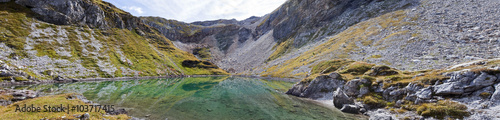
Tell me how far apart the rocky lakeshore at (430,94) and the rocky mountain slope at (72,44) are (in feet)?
326

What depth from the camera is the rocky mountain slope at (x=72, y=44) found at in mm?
71500

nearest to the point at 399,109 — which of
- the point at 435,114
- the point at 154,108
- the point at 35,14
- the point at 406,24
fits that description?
the point at 435,114

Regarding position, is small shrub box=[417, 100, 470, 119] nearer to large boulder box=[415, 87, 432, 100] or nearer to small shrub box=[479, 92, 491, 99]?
large boulder box=[415, 87, 432, 100]

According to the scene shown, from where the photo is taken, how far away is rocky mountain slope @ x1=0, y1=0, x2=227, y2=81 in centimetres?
7150

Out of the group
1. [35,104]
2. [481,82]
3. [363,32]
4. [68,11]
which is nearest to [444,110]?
[481,82]

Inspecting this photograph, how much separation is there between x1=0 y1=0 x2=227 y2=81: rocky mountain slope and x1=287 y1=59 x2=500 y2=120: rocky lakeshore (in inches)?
3912

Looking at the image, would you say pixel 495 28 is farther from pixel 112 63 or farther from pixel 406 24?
pixel 112 63

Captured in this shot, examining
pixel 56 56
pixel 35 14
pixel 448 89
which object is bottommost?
pixel 448 89

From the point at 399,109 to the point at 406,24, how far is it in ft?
288

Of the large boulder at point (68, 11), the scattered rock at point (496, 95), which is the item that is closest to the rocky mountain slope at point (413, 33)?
the scattered rock at point (496, 95)

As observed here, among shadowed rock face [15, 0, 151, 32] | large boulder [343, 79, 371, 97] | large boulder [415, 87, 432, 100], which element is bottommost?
large boulder [343, 79, 371, 97]

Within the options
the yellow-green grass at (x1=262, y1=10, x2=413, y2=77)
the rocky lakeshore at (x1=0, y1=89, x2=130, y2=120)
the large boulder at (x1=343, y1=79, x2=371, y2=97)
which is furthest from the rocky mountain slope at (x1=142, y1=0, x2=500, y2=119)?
the rocky lakeshore at (x1=0, y1=89, x2=130, y2=120)

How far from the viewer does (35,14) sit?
4080 inches

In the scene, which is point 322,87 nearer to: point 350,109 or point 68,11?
point 350,109
